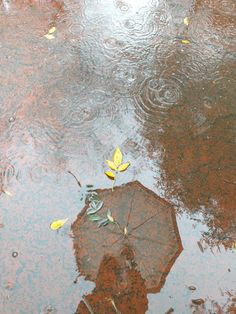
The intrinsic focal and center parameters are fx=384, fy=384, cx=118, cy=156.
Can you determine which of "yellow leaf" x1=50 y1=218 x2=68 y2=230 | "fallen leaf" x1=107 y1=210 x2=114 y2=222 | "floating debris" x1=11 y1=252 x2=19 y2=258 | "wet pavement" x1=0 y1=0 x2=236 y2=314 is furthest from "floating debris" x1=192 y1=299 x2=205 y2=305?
"floating debris" x1=11 y1=252 x2=19 y2=258

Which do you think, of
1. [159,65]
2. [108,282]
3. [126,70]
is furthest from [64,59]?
[108,282]

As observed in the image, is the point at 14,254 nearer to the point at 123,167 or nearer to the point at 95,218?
the point at 95,218

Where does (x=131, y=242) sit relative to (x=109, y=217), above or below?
below

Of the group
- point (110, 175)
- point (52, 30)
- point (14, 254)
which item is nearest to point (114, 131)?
point (110, 175)

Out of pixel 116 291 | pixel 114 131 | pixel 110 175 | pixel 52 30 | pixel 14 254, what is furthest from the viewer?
pixel 52 30

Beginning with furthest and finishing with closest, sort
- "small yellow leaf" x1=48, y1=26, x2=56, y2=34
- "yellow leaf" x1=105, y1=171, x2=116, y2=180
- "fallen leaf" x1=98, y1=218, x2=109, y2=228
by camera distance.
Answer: "small yellow leaf" x1=48, y1=26, x2=56, y2=34, "yellow leaf" x1=105, y1=171, x2=116, y2=180, "fallen leaf" x1=98, y1=218, x2=109, y2=228

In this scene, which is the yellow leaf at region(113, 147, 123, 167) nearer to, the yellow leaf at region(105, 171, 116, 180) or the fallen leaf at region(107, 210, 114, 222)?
the yellow leaf at region(105, 171, 116, 180)

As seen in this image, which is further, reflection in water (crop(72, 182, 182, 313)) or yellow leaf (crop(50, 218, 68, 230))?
yellow leaf (crop(50, 218, 68, 230))
